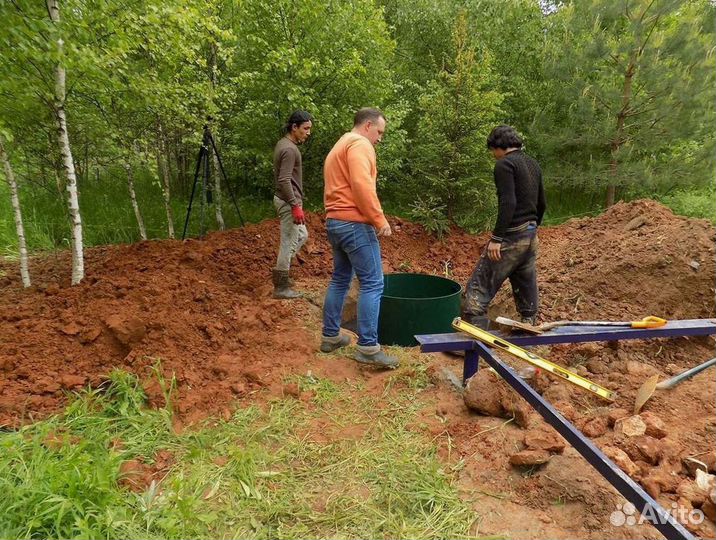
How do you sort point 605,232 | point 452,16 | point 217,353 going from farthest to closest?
point 452,16 → point 605,232 → point 217,353

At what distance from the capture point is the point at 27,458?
2510 millimetres

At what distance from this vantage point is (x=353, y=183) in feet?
10.9

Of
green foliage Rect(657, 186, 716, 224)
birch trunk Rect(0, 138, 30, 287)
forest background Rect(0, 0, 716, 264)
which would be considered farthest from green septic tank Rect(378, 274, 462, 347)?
green foliage Rect(657, 186, 716, 224)

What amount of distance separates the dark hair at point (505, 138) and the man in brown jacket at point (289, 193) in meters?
1.89

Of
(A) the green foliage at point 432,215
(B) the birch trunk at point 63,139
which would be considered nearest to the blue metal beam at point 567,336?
(B) the birch trunk at point 63,139

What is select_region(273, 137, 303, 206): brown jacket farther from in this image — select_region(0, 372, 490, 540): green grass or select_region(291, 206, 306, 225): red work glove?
select_region(0, 372, 490, 540): green grass

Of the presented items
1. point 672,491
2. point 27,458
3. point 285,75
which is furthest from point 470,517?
point 285,75

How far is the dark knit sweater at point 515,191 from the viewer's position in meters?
3.61

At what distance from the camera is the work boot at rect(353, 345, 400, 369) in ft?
12.0

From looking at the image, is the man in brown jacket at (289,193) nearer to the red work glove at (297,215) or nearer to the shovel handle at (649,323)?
the red work glove at (297,215)

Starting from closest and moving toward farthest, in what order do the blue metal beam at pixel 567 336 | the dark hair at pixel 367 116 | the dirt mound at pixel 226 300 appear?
1. the blue metal beam at pixel 567 336
2. the dirt mound at pixel 226 300
3. the dark hair at pixel 367 116

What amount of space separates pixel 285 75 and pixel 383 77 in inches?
72.1

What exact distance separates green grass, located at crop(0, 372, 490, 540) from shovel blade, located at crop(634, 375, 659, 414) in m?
1.36

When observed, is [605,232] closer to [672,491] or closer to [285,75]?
[672,491]
